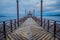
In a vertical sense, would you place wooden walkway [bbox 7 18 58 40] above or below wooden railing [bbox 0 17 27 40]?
below

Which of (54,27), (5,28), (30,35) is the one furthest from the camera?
(54,27)

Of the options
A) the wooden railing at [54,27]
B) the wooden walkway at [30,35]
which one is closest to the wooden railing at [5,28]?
the wooden walkway at [30,35]

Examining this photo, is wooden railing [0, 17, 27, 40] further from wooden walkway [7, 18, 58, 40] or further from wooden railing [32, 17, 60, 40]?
wooden railing [32, 17, 60, 40]

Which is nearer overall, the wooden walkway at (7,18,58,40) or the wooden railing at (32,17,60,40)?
the wooden walkway at (7,18,58,40)

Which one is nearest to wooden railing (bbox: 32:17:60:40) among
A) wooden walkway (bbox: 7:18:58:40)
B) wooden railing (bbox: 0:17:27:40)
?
wooden walkway (bbox: 7:18:58:40)

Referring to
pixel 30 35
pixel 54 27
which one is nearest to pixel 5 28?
pixel 30 35

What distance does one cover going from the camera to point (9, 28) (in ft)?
20.5

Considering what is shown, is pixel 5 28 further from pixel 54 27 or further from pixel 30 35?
pixel 54 27

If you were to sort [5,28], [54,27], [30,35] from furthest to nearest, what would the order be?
[54,27] → [5,28] → [30,35]

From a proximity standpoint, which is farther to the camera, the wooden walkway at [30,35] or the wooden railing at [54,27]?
the wooden railing at [54,27]

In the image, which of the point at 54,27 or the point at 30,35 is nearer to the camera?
the point at 30,35

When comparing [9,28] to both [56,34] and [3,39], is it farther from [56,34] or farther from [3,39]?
[56,34]

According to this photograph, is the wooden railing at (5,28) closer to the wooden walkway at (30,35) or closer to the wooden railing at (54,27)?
the wooden walkway at (30,35)

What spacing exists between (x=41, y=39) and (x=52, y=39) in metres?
0.59
